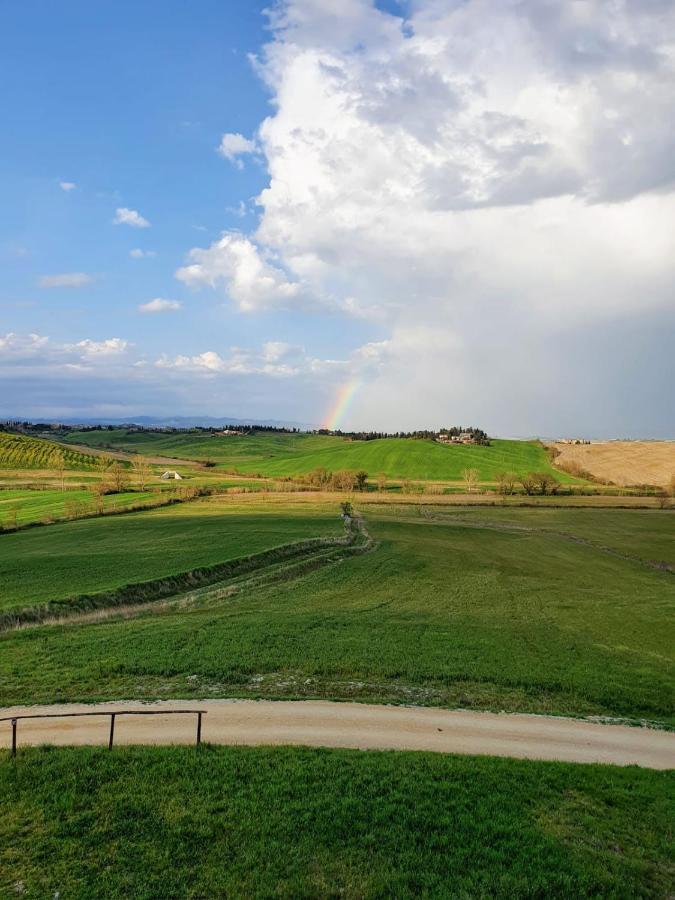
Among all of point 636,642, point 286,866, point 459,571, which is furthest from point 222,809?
point 459,571

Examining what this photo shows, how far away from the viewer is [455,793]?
15.2m

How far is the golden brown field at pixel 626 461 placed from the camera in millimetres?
136050

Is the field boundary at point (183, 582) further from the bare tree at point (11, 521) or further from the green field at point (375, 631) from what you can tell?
the bare tree at point (11, 521)

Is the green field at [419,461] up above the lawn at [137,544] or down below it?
above


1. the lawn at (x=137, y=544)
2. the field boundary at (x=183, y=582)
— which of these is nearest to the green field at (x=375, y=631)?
the lawn at (x=137, y=544)

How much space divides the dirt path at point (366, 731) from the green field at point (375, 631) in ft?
4.41

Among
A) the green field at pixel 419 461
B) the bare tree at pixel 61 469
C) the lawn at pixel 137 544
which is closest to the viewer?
the lawn at pixel 137 544

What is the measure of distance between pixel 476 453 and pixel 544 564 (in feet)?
417

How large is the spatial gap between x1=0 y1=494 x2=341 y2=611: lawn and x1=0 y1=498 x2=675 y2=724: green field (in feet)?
1.37

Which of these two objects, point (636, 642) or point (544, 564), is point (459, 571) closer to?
point (544, 564)

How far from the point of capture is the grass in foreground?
1181 cm

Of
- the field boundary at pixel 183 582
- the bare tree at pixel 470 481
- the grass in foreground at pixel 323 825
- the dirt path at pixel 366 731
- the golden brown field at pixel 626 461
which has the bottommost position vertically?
the field boundary at pixel 183 582

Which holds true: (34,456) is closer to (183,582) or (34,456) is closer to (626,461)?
(183,582)

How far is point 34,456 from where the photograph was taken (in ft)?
553
